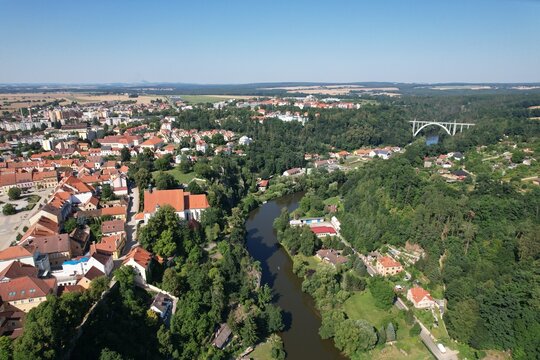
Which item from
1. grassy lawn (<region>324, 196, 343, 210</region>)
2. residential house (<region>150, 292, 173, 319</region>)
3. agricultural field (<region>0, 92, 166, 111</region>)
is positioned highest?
agricultural field (<region>0, 92, 166, 111</region>)

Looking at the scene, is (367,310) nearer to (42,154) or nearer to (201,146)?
(201,146)

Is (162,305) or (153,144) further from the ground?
(153,144)

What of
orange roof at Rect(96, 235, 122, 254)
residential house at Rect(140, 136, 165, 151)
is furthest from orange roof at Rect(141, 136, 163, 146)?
orange roof at Rect(96, 235, 122, 254)

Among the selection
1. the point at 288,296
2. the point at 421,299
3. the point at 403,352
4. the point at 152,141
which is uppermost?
the point at 152,141

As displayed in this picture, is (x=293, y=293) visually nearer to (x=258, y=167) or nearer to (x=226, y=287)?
(x=226, y=287)

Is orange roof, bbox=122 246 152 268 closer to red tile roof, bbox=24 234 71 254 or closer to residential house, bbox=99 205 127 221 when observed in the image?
red tile roof, bbox=24 234 71 254

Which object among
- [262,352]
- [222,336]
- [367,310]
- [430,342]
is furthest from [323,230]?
[222,336]
